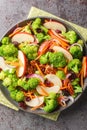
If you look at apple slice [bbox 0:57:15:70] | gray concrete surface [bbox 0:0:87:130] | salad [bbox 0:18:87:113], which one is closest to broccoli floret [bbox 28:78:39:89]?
salad [bbox 0:18:87:113]

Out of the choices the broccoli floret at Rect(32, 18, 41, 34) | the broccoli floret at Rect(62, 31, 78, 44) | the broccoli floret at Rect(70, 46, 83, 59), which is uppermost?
the broccoli floret at Rect(32, 18, 41, 34)

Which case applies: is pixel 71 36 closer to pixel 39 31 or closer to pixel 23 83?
pixel 39 31

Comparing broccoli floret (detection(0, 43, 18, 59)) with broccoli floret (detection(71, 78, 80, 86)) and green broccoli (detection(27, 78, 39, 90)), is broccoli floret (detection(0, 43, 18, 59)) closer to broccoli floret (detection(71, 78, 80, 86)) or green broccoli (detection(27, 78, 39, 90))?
green broccoli (detection(27, 78, 39, 90))

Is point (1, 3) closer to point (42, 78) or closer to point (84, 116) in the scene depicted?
point (42, 78)

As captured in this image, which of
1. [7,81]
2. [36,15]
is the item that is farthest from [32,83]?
[36,15]

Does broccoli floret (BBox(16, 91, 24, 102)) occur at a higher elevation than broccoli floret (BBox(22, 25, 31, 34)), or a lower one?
lower

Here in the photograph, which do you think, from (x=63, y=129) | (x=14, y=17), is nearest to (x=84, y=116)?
(x=63, y=129)

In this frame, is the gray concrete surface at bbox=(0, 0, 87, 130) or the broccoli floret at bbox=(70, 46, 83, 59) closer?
the broccoli floret at bbox=(70, 46, 83, 59)
